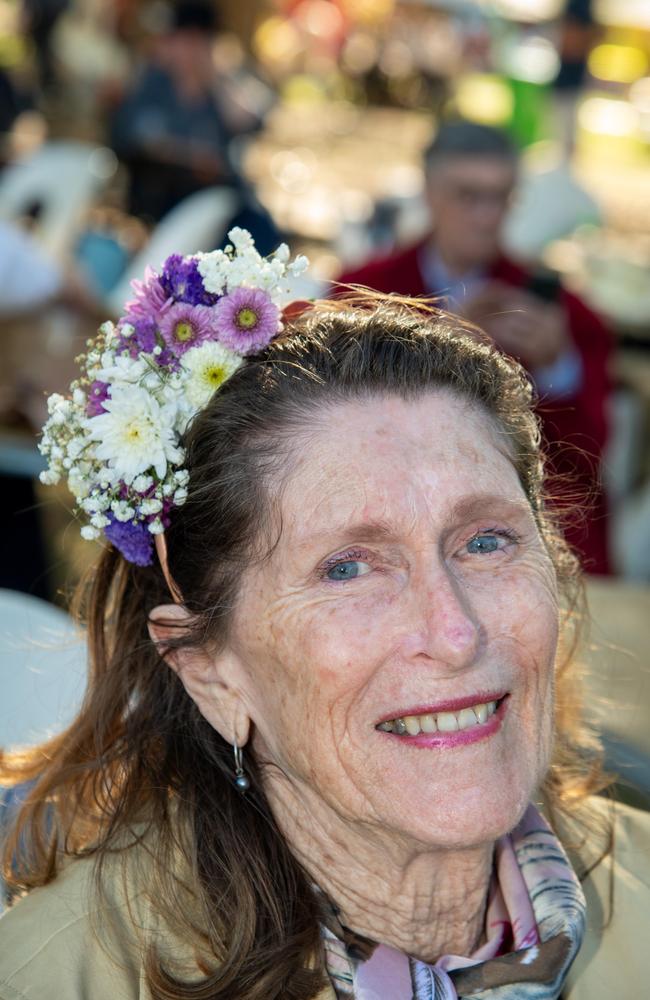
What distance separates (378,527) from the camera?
168cm

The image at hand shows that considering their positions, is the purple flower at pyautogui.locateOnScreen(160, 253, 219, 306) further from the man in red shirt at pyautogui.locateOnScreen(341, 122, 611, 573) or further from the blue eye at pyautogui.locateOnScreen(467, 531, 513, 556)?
the man in red shirt at pyautogui.locateOnScreen(341, 122, 611, 573)

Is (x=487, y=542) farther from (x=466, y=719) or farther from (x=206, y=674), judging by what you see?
(x=206, y=674)

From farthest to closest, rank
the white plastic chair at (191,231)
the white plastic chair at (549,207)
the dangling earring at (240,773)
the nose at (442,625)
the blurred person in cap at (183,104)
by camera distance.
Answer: the blurred person in cap at (183,104) → the white plastic chair at (549,207) → the white plastic chair at (191,231) → the dangling earring at (240,773) → the nose at (442,625)

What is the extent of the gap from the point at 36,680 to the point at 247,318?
3.36 feet

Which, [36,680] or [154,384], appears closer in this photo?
[154,384]

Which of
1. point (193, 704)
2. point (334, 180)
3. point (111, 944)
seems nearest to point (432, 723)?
point (193, 704)

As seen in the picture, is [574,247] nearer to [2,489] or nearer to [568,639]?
[2,489]

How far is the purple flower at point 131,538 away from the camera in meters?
1.81

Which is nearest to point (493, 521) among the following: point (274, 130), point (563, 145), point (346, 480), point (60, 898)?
point (346, 480)

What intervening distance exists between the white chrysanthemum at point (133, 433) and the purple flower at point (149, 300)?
5.5 inches

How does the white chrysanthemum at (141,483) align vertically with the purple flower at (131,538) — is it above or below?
above

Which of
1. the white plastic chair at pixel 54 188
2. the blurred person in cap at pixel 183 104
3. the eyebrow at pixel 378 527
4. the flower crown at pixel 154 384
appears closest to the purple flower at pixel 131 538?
the flower crown at pixel 154 384

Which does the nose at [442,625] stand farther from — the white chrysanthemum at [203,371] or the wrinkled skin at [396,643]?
the white chrysanthemum at [203,371]

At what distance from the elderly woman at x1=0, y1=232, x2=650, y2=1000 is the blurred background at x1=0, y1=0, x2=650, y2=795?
1.23ft
